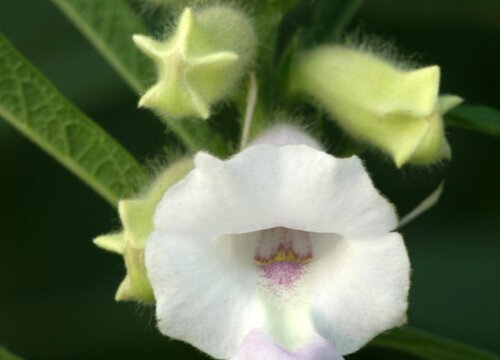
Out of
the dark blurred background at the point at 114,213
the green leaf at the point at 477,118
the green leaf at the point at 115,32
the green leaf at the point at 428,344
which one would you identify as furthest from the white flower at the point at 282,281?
the dark blurred background at the point at 114,213

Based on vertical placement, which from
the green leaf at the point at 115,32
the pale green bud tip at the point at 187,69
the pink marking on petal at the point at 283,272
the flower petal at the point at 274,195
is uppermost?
the green leaf at the point at 115,32

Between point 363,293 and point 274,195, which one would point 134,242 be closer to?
point 274,195

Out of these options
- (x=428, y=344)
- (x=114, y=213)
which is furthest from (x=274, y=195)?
(x=114, y=213)

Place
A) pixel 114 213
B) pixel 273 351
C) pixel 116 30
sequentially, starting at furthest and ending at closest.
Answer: pixel 114 213
pixel 116 30
pixel 273 351

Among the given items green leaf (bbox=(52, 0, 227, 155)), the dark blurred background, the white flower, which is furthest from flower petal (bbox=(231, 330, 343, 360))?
the dark blurred background

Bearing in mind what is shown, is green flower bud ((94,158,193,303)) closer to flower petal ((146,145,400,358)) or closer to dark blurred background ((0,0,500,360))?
flower petal ((146,145,400,358))

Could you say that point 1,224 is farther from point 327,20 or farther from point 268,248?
point 268,248

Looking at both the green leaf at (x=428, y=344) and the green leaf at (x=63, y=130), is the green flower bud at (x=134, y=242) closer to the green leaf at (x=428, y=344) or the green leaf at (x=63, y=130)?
the green leaf at (x=63, y=130)
